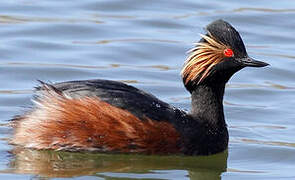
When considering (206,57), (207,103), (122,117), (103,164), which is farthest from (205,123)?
(103,164)

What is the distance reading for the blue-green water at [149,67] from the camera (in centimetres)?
986

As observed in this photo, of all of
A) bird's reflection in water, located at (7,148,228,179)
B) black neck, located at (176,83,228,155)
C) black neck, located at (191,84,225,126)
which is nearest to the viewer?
bird's reflection in water, located at (7,148,228,179)

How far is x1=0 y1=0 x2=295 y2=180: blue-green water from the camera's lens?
9.86 metres

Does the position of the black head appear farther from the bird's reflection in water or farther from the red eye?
the bird's reflection in water

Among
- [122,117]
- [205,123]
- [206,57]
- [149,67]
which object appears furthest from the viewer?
[149,67]

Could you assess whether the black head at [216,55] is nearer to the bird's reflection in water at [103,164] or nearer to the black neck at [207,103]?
the black neck at [207,103]

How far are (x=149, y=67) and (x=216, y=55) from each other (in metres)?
3.32

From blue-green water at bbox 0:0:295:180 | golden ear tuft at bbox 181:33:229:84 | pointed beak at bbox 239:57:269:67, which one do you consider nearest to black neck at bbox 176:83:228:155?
blue-green water at bbox 0:0:295:180

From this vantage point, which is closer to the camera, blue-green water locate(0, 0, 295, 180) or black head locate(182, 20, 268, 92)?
blue-green water locate(0, 0, 295, 180)

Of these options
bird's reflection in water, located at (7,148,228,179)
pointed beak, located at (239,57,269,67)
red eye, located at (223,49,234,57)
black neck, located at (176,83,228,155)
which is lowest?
bird's reflection in water, located at (7,148,228,179)

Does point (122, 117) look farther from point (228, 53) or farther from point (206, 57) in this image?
point (228, 53)

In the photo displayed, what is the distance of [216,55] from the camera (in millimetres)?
10133

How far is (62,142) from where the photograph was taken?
32.1 ft

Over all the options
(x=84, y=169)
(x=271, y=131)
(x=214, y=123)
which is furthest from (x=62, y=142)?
(x=271, y=131)
